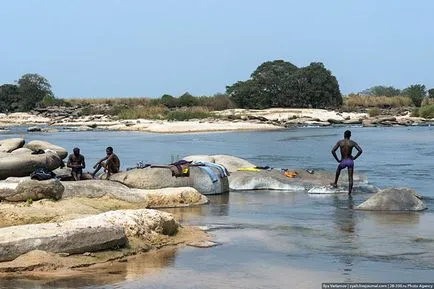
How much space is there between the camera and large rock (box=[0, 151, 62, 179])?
59.2 ft

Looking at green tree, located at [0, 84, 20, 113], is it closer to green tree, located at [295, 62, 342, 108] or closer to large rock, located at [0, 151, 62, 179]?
green tree, located at [295, 62, 342, 108]

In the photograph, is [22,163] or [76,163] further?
[76,163]

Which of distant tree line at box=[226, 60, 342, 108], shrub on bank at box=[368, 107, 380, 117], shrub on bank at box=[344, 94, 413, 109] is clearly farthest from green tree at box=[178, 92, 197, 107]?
shrub on bank at box=[368, 107, 380, 117]

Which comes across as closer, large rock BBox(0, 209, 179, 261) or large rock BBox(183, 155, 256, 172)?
large rock BBox(0, 209, 179, 261)

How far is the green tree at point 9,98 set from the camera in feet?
350

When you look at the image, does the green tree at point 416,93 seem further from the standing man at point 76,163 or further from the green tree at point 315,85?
the standing man at point 76,163

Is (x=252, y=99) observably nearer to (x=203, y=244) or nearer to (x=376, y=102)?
(x=376, y=102)

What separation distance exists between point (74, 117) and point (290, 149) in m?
59.2

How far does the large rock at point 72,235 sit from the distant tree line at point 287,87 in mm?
78411

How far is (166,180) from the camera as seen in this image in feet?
58.2

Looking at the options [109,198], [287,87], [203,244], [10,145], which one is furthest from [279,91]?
[203,244]

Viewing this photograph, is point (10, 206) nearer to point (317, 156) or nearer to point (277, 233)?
point (277, 233)

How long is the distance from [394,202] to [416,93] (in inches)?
3848

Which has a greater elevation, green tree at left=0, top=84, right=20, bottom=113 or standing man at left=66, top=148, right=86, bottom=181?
green tree at left=0, top=84, right=20, bottom=113
